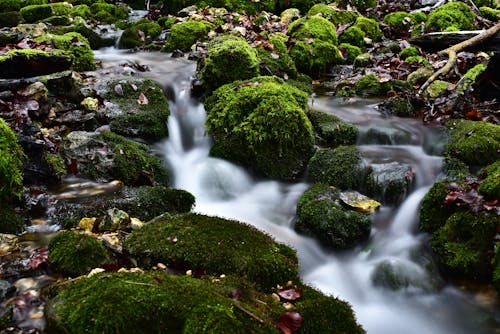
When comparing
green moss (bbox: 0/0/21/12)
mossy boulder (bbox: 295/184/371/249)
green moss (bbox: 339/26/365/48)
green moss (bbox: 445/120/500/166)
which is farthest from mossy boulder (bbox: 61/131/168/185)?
green moss (bbox: 0/0/21/12)

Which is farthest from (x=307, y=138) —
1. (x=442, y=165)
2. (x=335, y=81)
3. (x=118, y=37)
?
(x=118, y=37)

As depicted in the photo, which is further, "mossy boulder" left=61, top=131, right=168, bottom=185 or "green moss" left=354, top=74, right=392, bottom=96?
"green moss" left=354, top=74, right=392, bottom=96

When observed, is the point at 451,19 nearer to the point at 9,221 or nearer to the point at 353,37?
the point at 353,37

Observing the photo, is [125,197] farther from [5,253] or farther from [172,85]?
[172,85]

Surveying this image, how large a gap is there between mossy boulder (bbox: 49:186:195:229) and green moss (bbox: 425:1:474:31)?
10808 mm

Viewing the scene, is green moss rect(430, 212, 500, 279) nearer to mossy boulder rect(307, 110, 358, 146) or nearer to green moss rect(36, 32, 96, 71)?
mossy boulder rect(307, 110, 358, 146)

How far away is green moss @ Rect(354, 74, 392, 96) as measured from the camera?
8344 millimetres

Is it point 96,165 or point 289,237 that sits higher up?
point 96,165

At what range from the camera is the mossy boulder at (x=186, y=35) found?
1041 centimetres

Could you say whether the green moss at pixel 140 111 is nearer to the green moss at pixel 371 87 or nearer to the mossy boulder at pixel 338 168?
the mossy boulder at pixel 338 168

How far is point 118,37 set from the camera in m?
11.4

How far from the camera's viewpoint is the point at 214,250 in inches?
131

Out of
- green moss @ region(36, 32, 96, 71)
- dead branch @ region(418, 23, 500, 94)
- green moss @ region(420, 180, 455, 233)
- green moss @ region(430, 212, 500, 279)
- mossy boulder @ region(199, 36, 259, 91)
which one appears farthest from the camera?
green moss @ region(36, 32, 96, 71)

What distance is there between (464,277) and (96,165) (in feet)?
13.4
